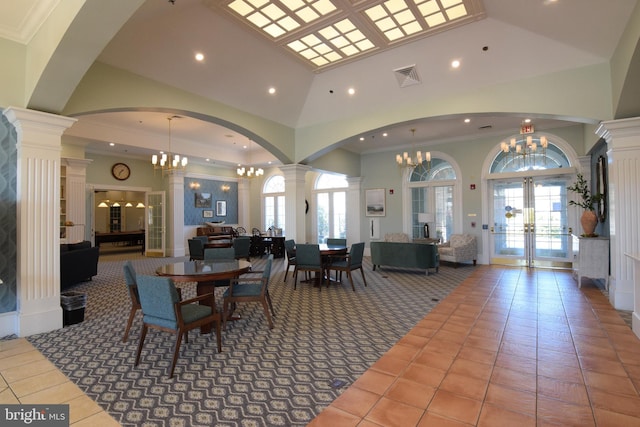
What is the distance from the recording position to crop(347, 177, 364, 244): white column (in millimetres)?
10711

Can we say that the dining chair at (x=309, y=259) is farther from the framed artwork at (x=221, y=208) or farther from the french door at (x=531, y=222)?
the framed artwork at (x=221, y=208)

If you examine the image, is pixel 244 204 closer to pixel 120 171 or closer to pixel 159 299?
pixel 120 171

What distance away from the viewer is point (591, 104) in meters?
4.47

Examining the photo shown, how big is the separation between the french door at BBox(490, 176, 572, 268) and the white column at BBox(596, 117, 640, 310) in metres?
3.68

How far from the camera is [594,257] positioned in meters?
5.43

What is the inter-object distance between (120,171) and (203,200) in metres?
2.66

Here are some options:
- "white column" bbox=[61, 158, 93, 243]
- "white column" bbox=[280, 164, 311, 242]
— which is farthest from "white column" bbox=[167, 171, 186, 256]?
"white column" bbox=[280, 164, 311, 242]

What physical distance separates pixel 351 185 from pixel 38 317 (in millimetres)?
8656

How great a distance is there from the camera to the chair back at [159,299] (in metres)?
2.74

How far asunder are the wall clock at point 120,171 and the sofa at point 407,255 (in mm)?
8242

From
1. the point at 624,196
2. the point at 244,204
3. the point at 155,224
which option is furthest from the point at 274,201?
the point at 624,196

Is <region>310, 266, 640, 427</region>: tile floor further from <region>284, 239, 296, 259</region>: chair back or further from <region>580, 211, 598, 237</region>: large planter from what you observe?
<region>284, 239, 296, 259</region>: chair back

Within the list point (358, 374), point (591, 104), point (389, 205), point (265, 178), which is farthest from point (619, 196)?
point (265, 178)

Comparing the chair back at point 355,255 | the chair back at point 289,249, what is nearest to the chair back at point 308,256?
the chair back at point 355,255
